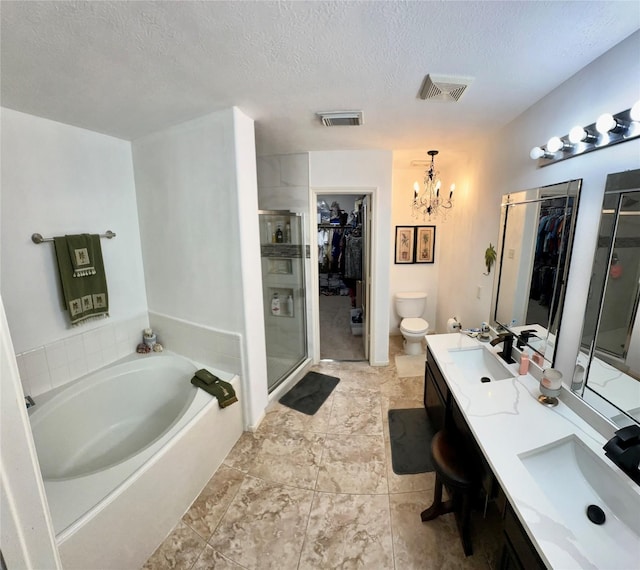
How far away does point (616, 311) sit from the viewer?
1.20 meters

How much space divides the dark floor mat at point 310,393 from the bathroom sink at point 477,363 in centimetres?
132

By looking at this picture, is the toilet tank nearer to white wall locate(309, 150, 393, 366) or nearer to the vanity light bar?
white wall locate(309, 150, 393, 366)

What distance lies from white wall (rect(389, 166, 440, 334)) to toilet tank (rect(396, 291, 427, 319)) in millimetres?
165

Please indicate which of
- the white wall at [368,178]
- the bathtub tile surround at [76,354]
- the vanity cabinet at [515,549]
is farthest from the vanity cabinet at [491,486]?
the bathtub tile surround at [76,354]

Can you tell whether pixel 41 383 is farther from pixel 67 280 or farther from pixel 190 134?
pixel 190 134

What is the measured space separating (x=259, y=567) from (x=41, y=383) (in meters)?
1.91

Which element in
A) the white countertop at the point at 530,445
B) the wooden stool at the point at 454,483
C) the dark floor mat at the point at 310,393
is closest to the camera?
the white countertop at the point at 530,445

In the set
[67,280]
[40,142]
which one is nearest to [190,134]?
[40,142]

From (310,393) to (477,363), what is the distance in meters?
1.56

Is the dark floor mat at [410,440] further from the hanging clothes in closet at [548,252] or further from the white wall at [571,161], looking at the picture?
the hanging clothes in closet at [548,252]

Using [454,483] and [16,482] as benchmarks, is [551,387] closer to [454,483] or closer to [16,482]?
[454,483]

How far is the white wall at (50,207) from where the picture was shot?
180 cm

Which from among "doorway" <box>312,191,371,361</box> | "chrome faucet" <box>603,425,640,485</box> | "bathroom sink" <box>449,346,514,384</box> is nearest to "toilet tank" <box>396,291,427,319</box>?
"doorway" <box>312,191,371,361</box>

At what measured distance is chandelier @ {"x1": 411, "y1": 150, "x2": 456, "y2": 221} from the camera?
298cm
